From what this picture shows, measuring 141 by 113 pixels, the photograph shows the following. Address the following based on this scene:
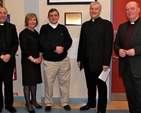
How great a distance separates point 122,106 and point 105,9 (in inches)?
62.8

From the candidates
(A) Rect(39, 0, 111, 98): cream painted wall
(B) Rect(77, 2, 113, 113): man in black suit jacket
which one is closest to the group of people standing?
(B) Rect(77, 2, 113, 113): man in black suit jacket

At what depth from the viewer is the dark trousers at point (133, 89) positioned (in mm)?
2587

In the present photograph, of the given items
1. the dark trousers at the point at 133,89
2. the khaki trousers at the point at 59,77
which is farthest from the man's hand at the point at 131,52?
the khaki trousers at the point at 59,77

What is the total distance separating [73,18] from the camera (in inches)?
136

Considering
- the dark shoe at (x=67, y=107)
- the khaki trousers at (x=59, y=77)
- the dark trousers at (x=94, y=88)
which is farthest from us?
the dark shoe at (x=67, y=107)

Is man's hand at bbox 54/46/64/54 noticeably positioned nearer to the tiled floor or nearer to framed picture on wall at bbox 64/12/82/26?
framed picture on wall at bbox 64/12/82/26

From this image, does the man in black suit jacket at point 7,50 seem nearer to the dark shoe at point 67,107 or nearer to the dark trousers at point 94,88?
the dark shoe at point 67,107

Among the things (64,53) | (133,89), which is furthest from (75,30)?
(133,89)

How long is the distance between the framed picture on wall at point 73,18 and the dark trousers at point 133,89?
1.19 metres

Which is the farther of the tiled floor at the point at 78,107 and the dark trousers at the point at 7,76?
the tiled floor at the point at 78,107

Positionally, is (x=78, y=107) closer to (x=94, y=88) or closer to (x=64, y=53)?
(x=94, y=88)

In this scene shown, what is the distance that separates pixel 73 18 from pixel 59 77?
38.5 inches

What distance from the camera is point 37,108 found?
3.36m

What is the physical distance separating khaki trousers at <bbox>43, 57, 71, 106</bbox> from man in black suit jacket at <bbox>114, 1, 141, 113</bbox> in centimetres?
91
